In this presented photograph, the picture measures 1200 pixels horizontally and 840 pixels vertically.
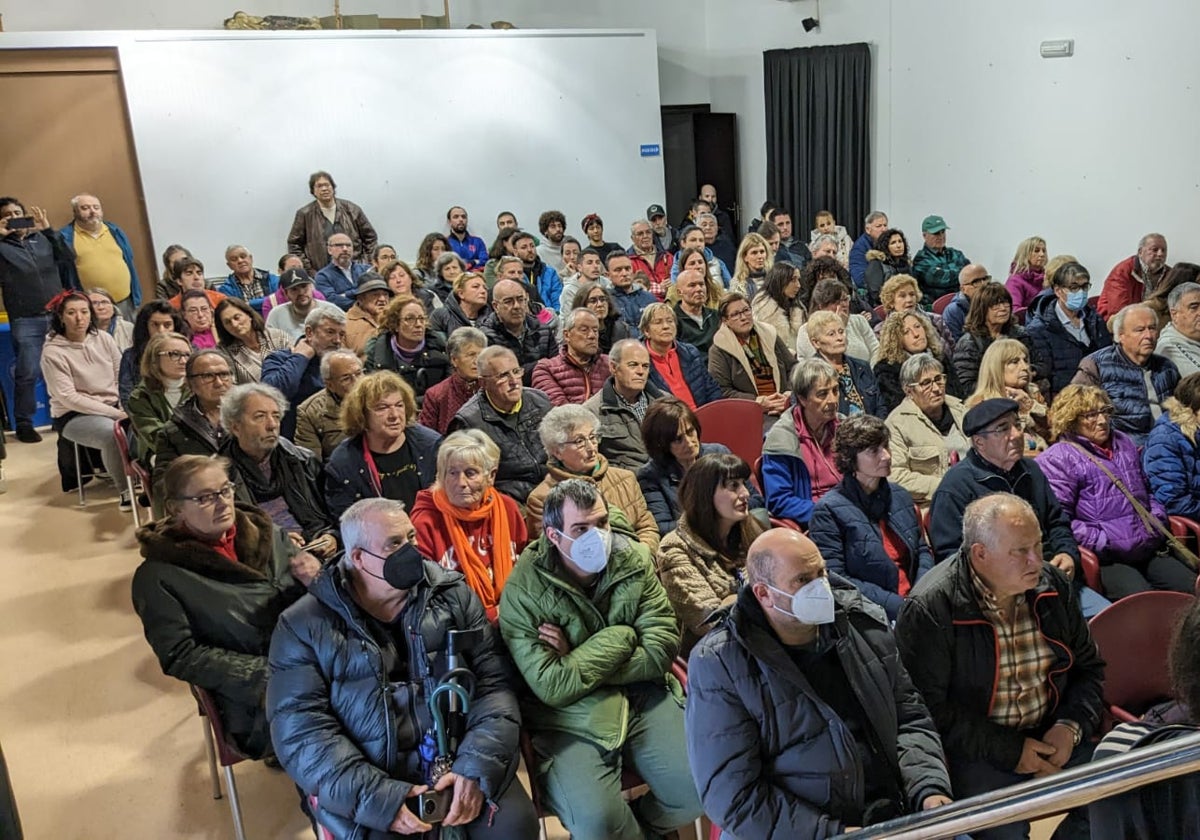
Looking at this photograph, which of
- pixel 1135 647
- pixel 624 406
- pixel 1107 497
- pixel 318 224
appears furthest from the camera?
pixel 318 224

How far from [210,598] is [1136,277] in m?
6.45

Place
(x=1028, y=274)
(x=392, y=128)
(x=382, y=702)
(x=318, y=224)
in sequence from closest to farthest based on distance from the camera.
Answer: (x=382, y=702) < (x=1028, y=274) < (x=318, y=224) < (x=392, y=128)

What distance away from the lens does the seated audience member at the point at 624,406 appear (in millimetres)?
4012

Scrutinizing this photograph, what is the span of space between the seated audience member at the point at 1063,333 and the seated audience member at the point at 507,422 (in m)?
3.01

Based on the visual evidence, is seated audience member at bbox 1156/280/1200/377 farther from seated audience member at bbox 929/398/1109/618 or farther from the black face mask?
the black face mask

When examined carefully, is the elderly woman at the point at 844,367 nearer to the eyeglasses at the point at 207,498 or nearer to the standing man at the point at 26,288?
the eyeglasses at the point at 207,498

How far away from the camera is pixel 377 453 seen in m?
3.71

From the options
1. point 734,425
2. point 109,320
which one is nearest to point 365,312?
point 109,320

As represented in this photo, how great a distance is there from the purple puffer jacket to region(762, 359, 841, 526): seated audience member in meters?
0.77

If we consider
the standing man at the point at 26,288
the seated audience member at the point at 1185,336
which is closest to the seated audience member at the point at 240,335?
the standing man at the point at 26,288

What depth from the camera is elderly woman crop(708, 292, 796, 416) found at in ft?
16.5

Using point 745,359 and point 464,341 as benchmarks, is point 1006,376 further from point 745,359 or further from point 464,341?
point 464,341

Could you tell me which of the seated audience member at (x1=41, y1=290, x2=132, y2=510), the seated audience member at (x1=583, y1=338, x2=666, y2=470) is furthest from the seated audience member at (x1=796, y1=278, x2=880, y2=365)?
the seated audience member at (x1=41, y1=290, x2=132, y2=510)

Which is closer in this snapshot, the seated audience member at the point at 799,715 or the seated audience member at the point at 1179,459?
the seated audience member at the point at 799,715
